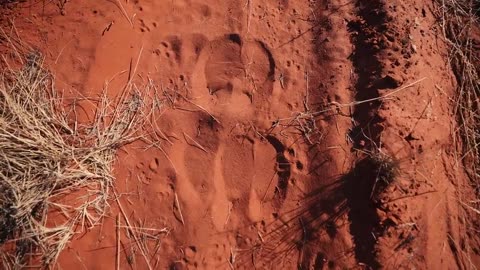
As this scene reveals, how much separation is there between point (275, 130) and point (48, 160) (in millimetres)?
1467

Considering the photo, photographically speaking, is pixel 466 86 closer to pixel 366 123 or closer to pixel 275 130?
pixel 366 123

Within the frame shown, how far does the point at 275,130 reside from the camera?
2617 millimetres

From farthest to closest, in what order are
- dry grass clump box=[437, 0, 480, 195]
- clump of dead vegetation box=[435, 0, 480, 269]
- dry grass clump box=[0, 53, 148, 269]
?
dry grass clump box=[437, 0, 480, 195] < clump of dead vegetation box=[435, 0, 480, 269] < dry grass clump box=[0, 53, 148, 269]

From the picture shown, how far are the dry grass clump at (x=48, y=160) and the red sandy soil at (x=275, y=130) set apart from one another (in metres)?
0.10

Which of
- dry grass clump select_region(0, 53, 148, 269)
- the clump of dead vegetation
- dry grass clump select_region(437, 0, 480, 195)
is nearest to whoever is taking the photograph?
dry grass clump select_region(0, 53, 148, 269)

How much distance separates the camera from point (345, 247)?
2371 millimetres

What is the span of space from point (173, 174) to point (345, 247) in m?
1.18

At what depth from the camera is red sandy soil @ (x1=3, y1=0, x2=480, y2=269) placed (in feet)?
7.81

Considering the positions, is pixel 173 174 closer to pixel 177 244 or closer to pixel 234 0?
pixel 177 244

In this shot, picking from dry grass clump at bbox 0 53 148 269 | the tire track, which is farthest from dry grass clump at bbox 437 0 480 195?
dry grass clump at bbox 0 53 148 269

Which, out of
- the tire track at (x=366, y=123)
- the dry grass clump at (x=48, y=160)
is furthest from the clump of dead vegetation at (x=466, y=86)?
the dry grass clump at (x=48, y=160)

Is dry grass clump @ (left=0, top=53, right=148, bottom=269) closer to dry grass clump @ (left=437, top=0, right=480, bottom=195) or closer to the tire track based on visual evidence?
the tire track

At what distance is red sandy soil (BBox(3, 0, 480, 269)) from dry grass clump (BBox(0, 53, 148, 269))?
0.10m

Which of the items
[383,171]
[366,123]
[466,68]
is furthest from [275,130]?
[466,68]
